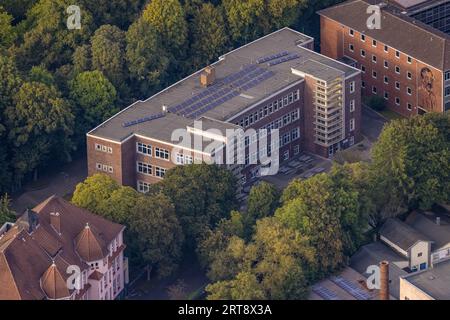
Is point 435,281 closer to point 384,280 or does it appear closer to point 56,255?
point 384,280

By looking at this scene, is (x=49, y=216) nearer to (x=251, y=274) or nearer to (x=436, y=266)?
(x=251, y=274)

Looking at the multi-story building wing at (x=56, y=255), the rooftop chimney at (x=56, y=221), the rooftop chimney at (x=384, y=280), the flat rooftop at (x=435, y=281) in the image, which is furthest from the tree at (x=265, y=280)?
the rooftop chimney at (x=56, y=221)

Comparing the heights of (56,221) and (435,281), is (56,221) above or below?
above

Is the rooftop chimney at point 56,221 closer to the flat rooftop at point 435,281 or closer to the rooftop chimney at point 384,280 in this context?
the rooftop chimney at point 384,280

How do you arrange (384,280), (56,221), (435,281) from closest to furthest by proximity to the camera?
(56,221)
(435,281)
(384,280)

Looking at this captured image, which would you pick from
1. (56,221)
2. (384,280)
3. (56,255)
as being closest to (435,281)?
(384,280)

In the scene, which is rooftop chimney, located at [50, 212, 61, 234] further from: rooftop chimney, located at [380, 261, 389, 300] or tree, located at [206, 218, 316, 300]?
rooftop chimney, located at [380, 261, 389, 300]
